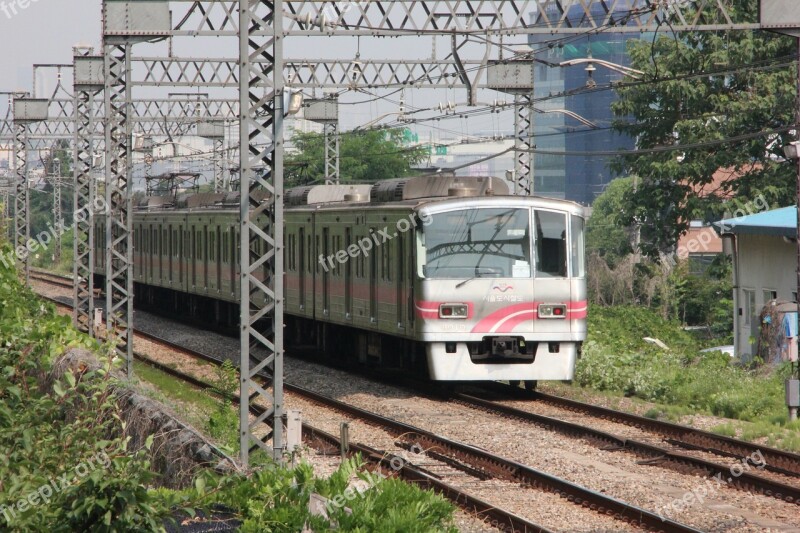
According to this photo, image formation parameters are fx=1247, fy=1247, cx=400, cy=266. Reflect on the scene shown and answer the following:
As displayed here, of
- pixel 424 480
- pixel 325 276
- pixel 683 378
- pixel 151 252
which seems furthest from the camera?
pixel 151 252

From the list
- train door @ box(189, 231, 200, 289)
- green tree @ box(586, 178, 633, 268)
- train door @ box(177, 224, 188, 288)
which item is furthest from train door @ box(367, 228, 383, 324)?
green tree @ box(586, 178, 633, 268)

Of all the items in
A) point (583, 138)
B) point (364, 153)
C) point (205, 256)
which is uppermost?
point (583, 138)

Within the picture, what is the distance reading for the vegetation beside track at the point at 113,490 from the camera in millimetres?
6023

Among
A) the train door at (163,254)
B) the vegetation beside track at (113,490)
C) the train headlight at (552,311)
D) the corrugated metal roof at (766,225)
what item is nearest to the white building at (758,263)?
the corrugated metal roof at (766,225)

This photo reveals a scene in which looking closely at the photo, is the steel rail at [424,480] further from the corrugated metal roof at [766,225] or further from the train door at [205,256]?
the train door at [205,256]

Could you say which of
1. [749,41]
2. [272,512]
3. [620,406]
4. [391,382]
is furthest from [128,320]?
[749,41]

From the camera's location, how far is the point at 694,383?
16672 mm

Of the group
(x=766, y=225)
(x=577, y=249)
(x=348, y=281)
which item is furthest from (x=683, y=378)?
(x=766, y=225)

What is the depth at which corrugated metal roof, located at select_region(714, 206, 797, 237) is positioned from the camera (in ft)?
72.6

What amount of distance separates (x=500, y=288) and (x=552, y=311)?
2.58ft

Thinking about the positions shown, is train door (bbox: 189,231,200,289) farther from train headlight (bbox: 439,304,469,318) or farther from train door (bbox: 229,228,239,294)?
train headlight (bbox: 439,304,469,318)

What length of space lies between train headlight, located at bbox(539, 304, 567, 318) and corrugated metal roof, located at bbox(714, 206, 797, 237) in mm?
7172

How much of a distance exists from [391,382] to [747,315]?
9.85 metres

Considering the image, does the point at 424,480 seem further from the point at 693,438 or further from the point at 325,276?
the point at 325,276
